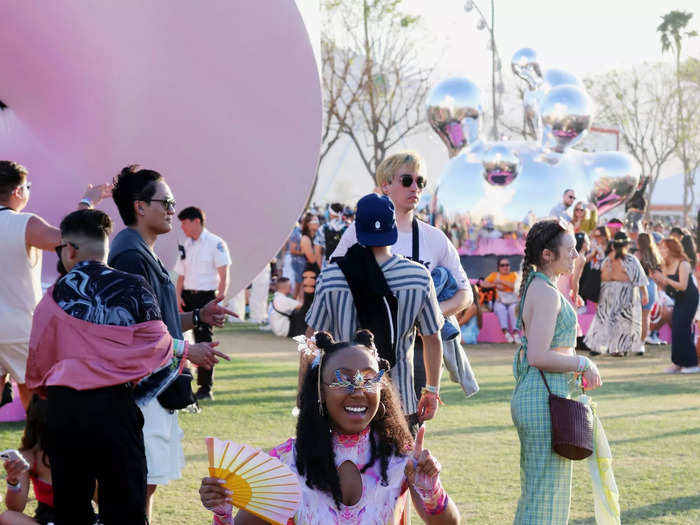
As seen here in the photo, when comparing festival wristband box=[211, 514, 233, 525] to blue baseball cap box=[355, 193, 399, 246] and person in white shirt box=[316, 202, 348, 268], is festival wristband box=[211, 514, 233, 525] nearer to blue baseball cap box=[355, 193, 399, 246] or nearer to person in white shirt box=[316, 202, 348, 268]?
blue baseball cap box=[355, 193, 399, 246]

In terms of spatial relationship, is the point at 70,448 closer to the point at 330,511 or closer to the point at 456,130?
the point at 330,511

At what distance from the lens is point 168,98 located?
17.3 feet

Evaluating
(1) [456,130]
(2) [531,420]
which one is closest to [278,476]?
(2) [531,420]

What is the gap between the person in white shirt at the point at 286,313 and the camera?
538 inches

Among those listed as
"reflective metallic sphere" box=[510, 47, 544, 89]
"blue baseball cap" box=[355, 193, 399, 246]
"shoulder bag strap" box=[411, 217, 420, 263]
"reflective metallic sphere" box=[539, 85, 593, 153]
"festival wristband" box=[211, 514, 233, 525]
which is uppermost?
"reflective metallic sphere" box=[510, 47, 544, 89]

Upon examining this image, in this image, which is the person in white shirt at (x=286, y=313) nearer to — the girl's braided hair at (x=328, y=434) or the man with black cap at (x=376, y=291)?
the man with black cap at (x=376, y=291)

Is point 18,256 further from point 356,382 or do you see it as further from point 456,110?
point 456,110

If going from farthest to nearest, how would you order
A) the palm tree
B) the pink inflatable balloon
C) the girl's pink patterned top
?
the palm tree, the pink inflatable balloon, the girl's pink patterned top

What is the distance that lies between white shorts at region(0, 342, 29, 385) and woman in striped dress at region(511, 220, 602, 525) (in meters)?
2.61

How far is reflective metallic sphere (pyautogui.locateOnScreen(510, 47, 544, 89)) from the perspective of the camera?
57.3 feet

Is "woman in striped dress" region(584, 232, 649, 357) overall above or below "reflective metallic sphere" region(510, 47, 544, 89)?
below

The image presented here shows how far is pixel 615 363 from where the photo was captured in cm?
1158

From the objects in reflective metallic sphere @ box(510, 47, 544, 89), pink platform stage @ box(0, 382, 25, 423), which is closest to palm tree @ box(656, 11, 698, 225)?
reflective metallic sphere @ box(510, 47, 544, 89)

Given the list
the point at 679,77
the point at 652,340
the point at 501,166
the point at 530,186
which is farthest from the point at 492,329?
the point at 679,77
